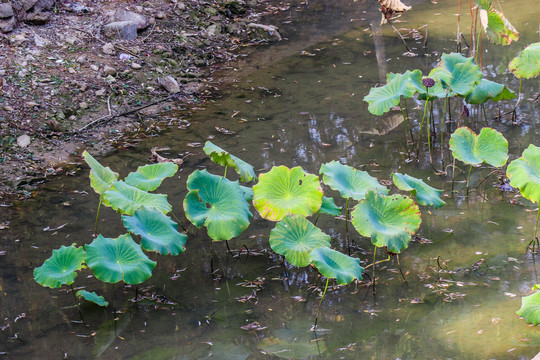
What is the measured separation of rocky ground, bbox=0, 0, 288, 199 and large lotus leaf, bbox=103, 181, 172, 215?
1.54 m

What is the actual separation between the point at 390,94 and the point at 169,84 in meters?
2.68

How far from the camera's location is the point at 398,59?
23.3ft

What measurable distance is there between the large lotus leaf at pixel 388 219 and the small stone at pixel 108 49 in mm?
4146

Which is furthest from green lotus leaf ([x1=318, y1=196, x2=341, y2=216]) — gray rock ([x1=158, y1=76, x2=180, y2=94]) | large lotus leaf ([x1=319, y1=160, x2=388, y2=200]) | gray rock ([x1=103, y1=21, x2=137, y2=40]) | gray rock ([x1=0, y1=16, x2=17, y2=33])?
gray rock ([x1=0, y1=16, x2=17, y2=33])

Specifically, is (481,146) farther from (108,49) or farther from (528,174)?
(108,49)

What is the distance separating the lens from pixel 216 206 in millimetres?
3783

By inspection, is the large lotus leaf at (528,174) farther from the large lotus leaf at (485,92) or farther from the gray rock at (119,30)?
the gray rock at (119,30)

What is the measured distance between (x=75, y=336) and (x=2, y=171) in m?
2.19

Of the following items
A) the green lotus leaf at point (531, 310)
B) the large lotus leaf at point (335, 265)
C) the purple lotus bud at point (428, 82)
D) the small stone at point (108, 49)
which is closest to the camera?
the green lotus leaf at point (531, 310)

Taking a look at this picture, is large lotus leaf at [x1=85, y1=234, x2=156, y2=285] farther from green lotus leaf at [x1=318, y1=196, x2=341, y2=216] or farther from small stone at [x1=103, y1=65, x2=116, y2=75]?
small stone at [x1=103, y1=65, x2=116, y2=75]

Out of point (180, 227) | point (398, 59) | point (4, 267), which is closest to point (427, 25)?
point (398, 59)

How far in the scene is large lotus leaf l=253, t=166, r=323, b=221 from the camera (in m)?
3.69

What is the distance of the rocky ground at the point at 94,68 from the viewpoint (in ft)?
17.7

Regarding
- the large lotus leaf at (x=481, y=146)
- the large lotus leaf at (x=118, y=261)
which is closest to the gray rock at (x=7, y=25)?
the large lotus leaf at (x=118, y=261)
